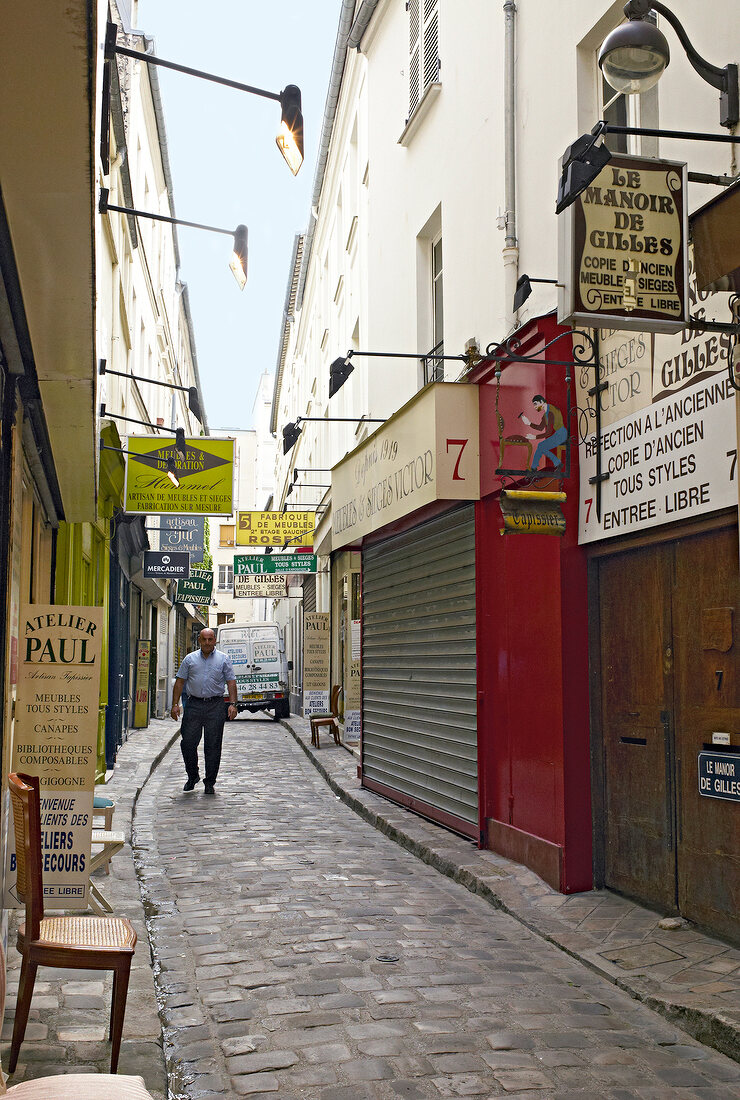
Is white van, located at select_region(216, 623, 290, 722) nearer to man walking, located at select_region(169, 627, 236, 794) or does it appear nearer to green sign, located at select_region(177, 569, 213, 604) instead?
green sign, located at select_region(177, 569, 213, 604)

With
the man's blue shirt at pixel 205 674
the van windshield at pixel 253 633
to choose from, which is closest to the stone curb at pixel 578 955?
the man's blue shirt at pixel 205 674

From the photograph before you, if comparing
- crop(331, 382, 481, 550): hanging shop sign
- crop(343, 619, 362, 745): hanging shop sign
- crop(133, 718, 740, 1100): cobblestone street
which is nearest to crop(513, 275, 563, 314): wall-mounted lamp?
crop(331, 382, 481, 550): hanging shop sign

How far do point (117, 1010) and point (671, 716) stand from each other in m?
3.60

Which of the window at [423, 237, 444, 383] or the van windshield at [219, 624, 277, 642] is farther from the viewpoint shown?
the van windshield at [219, 624, 277, 642]

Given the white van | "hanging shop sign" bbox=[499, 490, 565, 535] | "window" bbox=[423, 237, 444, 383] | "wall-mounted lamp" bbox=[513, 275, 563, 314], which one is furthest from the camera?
the white van

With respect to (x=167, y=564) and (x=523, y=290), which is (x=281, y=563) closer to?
(x=167, y=564)

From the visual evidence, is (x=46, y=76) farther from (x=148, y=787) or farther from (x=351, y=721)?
(x=351, y=721)

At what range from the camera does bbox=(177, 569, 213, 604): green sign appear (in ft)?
93.7

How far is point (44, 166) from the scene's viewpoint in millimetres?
3008

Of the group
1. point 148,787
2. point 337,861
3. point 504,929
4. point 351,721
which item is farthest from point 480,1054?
point 351,721

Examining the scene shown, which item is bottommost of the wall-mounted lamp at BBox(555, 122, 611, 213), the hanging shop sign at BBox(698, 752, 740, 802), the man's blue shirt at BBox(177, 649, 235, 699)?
the hanging shop sign at BBox(698, 752, 740, 802)

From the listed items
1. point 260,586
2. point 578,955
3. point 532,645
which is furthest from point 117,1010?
point 260,586

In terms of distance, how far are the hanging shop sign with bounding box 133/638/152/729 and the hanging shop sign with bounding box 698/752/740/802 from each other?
54.6ft

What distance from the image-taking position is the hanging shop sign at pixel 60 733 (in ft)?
18.5
